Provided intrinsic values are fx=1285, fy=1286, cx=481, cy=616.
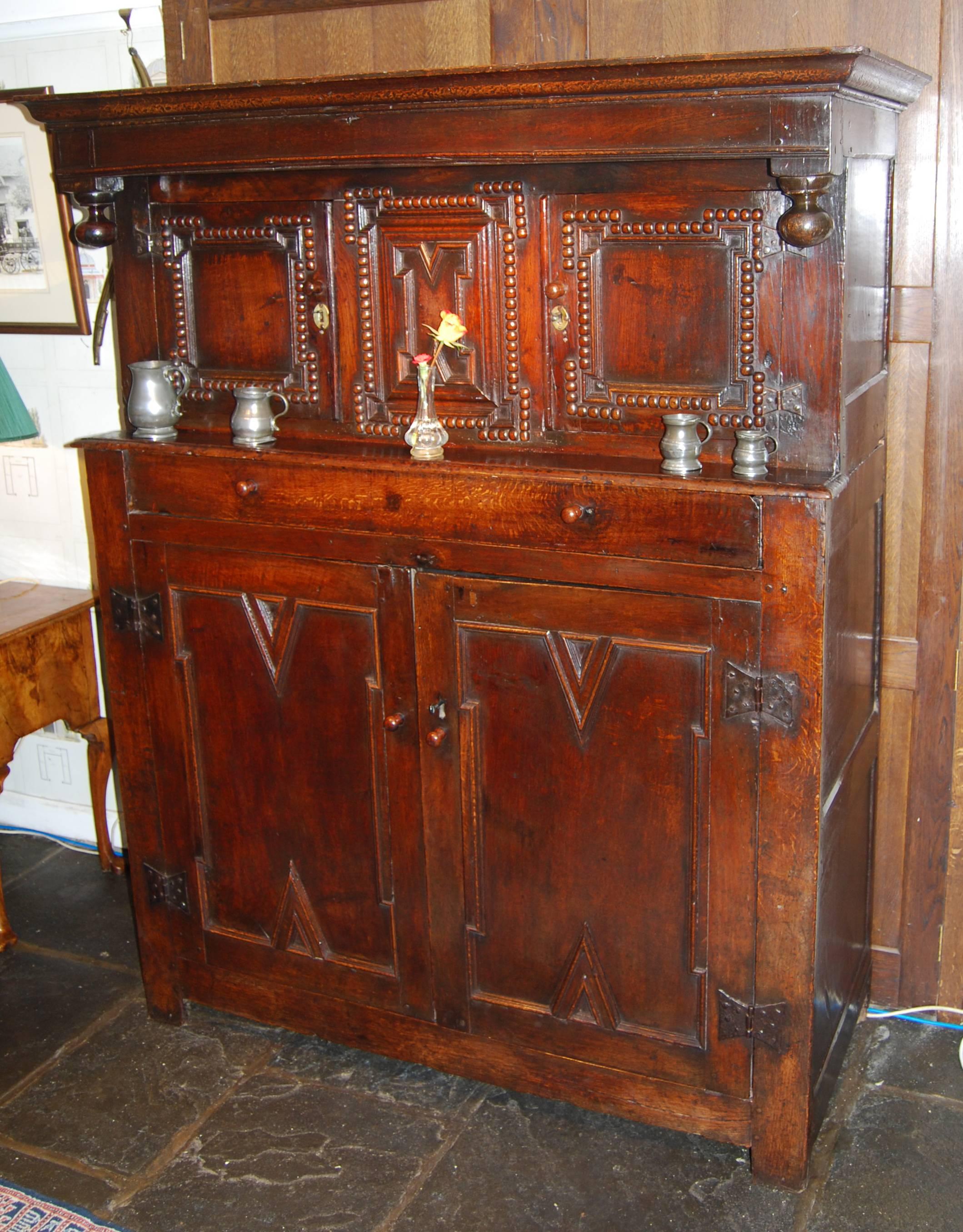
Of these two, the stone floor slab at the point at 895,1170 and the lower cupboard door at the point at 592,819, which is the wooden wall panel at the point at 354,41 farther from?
the stone floor slab at the point at 895,1170

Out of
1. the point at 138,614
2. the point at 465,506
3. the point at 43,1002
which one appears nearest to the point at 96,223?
the point at 138,614

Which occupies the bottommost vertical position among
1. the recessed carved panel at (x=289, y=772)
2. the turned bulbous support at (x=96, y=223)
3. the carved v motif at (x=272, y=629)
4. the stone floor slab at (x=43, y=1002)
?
the stone floor slab at (x=43, y=1002)

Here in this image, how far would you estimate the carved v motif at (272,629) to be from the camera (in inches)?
102

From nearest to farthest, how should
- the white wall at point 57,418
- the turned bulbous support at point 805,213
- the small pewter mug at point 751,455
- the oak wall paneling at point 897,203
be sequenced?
the turned bulbous support at point 805,213 < the small pewter mug at point 751,455 < the oak wall paneling at point 897,203 < the white wall at point 57,418

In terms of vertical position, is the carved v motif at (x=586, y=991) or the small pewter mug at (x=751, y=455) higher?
the small pewter mug at (x=751, y=455)

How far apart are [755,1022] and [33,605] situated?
215 centimetres

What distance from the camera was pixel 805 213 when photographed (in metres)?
2.03

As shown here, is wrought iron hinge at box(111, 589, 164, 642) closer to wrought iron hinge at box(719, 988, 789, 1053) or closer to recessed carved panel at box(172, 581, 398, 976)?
recessed carved panel at box(172, 581, 398, 976)

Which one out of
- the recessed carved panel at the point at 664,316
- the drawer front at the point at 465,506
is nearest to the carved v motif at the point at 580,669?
the drawer front at the point at 465,506

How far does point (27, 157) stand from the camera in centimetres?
330

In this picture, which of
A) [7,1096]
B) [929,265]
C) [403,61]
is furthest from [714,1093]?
[403,61]

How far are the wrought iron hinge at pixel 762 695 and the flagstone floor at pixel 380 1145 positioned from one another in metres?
0.93

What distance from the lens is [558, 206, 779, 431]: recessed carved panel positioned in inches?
87.4

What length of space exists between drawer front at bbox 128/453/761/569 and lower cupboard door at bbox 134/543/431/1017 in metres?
0.10
